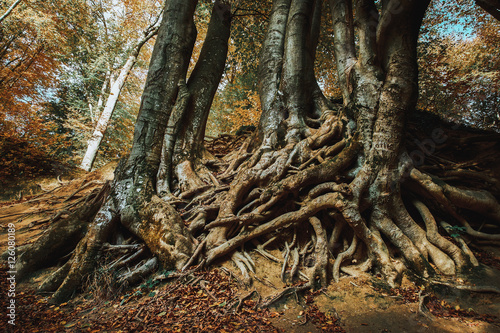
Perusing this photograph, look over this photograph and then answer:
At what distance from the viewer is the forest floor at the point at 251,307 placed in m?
2.12

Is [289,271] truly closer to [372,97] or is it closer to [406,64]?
[372,97]

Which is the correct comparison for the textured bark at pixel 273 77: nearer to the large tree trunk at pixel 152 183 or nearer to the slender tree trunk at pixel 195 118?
the slender tree trunk at pixel 195 118

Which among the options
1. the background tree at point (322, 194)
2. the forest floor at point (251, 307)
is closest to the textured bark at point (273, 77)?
the background tree at point (322, 194)

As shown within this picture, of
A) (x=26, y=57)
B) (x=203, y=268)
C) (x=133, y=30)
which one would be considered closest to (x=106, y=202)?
(x=203, y=268)

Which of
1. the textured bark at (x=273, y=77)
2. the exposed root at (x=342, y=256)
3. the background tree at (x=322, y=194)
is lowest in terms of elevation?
the exposed root at (x=342, y=256)

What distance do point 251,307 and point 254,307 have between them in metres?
0.04

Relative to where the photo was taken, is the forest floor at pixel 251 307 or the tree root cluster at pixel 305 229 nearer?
the forest floor at pixel 251 307

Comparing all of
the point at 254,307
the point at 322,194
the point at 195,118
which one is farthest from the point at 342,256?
the point at 195,118

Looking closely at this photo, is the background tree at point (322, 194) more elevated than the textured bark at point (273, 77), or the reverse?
the textured bark at point (273, 77)

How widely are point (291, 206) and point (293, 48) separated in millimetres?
3685

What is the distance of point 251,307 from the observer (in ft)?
7.93

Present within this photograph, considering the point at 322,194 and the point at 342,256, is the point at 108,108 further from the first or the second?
the point at 342,256

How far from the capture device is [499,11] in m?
2.13

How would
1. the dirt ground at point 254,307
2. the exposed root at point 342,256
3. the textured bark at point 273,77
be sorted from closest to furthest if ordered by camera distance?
the dirt ground at point 254,307
the exposed root at point 342,256
the textured bark at point 273,77
